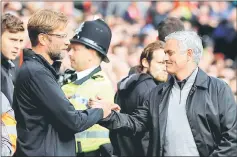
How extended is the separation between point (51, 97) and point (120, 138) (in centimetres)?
182

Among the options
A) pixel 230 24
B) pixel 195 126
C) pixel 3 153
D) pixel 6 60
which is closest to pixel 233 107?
pixel 195 126

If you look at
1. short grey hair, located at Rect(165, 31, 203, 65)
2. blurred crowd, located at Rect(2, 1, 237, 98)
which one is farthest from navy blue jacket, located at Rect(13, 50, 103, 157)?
blurred crowd, located at Rect(2, 1, 237, 98)

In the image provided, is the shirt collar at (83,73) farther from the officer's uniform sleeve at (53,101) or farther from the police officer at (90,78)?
the officer's uniform sleeve at (53,101)

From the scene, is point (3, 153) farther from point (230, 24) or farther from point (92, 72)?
point (230, 24)

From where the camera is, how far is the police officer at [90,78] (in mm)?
7648

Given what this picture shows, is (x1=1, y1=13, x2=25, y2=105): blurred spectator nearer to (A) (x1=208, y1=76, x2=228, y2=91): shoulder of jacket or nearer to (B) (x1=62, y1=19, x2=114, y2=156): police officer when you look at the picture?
(B) (x1=62, y1=19, x2=114, y2=156): police officer

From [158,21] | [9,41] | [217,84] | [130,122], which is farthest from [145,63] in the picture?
[158,21]

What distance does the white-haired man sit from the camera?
6688 millimetres

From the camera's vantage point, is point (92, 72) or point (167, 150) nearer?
point (167, 150)

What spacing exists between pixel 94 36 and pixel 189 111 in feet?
5.46

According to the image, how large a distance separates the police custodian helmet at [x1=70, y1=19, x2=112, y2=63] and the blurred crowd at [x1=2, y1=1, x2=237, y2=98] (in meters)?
5.32

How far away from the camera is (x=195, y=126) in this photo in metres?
6.68

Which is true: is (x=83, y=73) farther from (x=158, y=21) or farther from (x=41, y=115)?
(x=158, y=21)

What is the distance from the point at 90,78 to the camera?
7.81 meters
